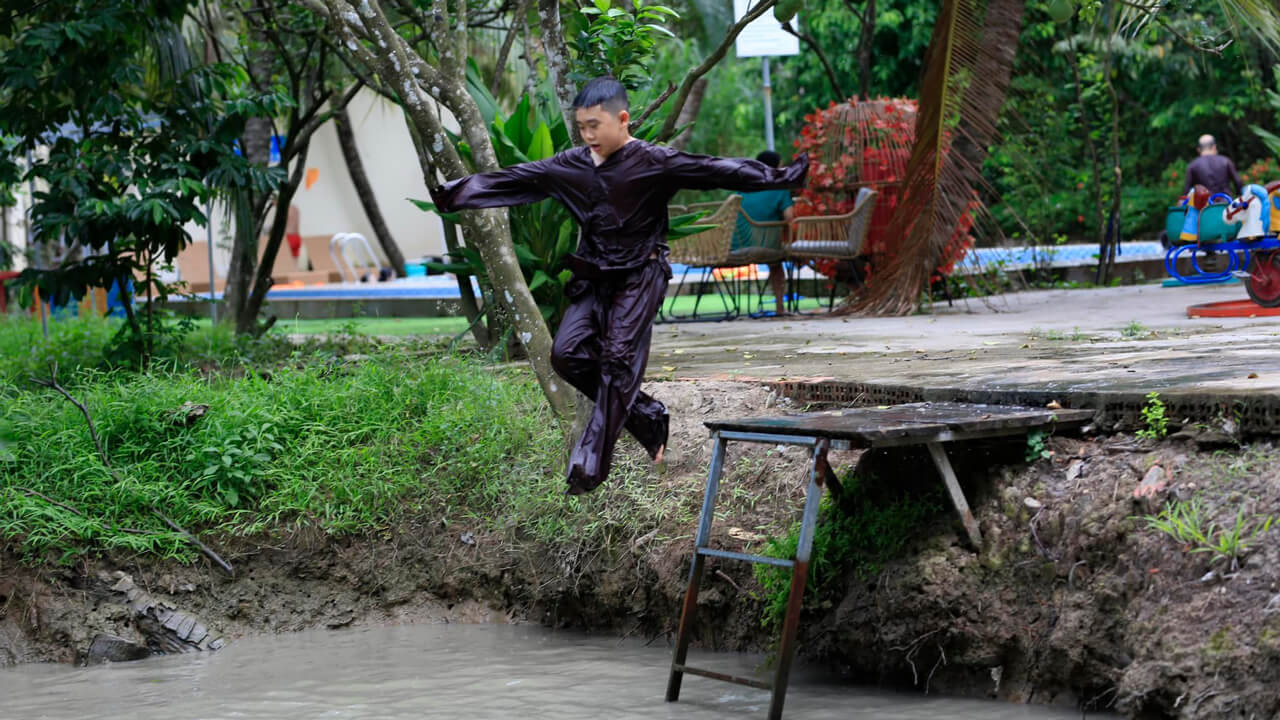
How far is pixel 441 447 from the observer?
6285 millimetres

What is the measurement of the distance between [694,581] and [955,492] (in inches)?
37.2

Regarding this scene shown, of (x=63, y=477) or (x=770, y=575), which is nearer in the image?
(x=770, y=575)

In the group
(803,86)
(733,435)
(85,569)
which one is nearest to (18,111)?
(85,569)

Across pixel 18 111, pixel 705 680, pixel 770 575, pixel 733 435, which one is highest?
pixel 18 111

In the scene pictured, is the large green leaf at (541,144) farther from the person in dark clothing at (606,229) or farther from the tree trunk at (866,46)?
the tree trunk at (866,46)

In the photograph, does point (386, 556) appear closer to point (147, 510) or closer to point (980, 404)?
point (147, 510)

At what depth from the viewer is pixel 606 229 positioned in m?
4.82

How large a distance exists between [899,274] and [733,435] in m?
5.84

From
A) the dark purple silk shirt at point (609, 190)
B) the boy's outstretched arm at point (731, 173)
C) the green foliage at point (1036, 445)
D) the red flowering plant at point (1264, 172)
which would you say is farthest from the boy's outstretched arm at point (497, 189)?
the red flowering plant at point (1264, 172)

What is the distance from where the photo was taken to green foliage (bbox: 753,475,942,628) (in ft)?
15.6

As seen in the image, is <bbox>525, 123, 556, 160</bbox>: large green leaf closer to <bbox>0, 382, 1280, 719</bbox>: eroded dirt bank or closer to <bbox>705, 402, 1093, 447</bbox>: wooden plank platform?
<bbox>0, 382, 1280, 719</bbox>: eroded dirt bank

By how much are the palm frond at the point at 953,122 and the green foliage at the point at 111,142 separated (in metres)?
4.56

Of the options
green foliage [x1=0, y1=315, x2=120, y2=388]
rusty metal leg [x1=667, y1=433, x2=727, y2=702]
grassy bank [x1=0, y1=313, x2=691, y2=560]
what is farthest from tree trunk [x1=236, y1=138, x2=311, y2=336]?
rusty metal leg [x1=667, y1=433, x2=727, y2=702]

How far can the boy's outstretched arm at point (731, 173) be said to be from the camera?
445cm
